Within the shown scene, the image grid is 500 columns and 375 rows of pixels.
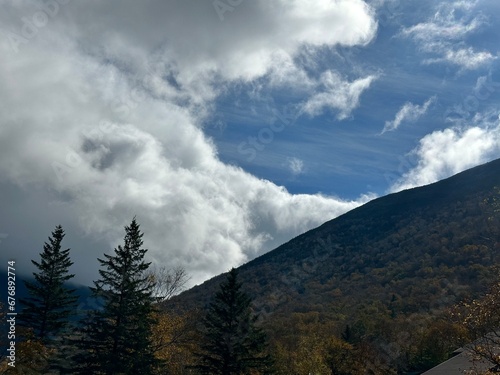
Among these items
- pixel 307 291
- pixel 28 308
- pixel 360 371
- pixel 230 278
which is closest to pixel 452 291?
pixel 307 291

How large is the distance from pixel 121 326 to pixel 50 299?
1775 cm

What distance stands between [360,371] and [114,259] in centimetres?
3885

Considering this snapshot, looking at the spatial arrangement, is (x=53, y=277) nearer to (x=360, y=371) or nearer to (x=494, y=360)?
(x=360, y=371)

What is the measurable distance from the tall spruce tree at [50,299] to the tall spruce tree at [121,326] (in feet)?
41.4

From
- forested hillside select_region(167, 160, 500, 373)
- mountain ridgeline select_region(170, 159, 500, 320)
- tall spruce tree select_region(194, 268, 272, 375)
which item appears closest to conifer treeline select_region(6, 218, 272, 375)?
tall spruce tree select_region(194, 268, 272, 375)

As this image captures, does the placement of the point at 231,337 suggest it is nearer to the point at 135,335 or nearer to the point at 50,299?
the point at 135,335

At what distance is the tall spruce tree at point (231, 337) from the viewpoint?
3853 cm

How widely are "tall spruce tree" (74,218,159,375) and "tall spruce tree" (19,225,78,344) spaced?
41.4 ft

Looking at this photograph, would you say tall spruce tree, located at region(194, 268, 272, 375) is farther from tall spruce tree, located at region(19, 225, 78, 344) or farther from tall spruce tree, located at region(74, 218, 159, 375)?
tall spruce tree, located at region(19, 225, 78, 344)

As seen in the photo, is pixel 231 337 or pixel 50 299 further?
pixel 50 299

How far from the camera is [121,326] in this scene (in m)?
35.4

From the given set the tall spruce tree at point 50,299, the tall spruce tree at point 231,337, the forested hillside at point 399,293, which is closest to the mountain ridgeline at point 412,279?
the forested hillside at point 399,293

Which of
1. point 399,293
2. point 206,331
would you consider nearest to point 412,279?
point 399,293

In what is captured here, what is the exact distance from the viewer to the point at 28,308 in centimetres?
4797
